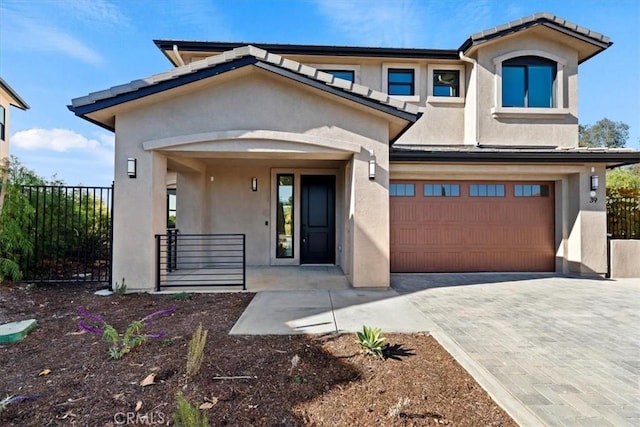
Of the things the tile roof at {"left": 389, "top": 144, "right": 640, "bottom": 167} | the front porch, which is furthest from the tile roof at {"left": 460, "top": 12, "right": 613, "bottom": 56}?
the front porch

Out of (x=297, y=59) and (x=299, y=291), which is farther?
(x=297, y=59)

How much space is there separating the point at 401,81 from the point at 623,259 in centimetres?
891


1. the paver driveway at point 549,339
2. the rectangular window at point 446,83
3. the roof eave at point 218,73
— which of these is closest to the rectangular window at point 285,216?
the paver driveway at point 549,339

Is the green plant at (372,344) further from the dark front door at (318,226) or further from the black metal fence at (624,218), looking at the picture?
the black metal fence at (624,218)

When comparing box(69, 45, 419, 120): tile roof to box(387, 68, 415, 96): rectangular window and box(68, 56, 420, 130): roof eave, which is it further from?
box(387, 68, 415, 96): rectangular window

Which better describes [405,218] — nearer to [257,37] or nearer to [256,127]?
[256,127]

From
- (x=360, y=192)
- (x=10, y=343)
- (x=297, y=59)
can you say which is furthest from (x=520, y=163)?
(x=10, y=343)

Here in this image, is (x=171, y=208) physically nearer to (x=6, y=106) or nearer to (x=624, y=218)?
Answer: (x=6, y=106)

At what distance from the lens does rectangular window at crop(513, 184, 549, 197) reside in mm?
9766

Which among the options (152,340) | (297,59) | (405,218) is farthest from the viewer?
(297,59)

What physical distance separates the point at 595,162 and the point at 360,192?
711 cm

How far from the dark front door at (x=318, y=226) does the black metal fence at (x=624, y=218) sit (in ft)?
29.1

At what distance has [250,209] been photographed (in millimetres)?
10625

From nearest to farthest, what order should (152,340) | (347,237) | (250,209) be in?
(152,340)
(347,237)
(250,209)
